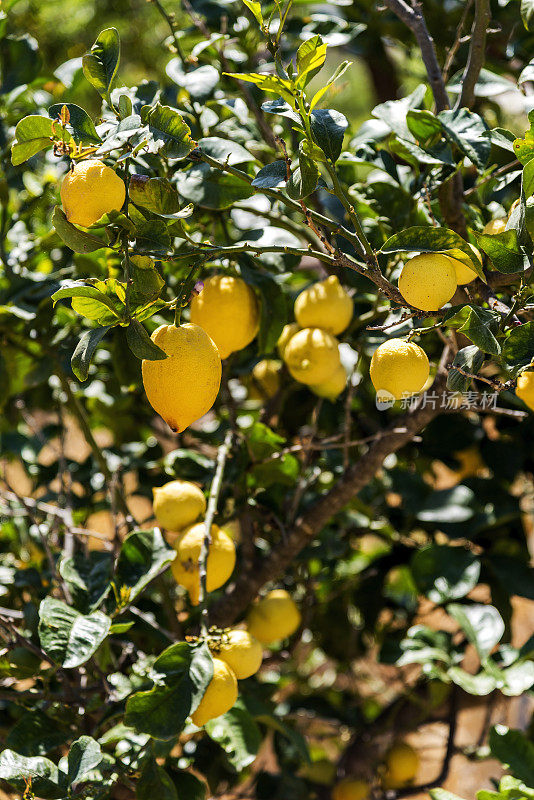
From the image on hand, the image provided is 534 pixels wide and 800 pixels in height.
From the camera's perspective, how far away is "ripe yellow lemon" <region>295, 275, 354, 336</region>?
0.62 metres

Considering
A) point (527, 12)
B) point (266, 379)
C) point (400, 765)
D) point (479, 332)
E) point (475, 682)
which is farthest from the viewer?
point (400, 765)

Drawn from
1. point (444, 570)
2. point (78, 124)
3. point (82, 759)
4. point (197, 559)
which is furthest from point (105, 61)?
point (444, 570)

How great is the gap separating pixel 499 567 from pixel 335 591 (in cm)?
23

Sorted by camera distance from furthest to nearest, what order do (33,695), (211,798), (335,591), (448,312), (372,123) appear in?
(335,591), (211,798), (372,123), (33,695), (448,312)

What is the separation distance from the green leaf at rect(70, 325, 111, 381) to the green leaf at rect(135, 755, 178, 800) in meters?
0.30

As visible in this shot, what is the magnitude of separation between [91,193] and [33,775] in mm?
390

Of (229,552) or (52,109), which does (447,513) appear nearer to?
(229,552)

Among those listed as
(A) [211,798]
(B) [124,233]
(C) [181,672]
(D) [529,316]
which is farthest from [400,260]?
(A) [211,798]

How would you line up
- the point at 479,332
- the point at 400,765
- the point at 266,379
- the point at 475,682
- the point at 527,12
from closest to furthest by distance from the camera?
1. the point at 479,332
2. the point at 527,12
3. the point at 475,682
4. the point at 266,379
5. the point at 400,765

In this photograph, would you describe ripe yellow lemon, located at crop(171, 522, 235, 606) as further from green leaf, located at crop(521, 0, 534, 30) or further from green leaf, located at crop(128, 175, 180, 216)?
green leaf, located at crop(521, 0, 534, 30)

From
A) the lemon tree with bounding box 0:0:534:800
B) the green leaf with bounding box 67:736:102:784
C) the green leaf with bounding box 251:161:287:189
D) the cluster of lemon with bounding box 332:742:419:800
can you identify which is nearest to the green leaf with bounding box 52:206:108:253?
the lemon tree with bounding box 0:0:534:800

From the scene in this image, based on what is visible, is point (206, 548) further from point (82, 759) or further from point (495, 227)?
point (495, 227)

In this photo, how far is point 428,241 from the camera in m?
0.46

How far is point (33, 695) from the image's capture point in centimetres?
58
